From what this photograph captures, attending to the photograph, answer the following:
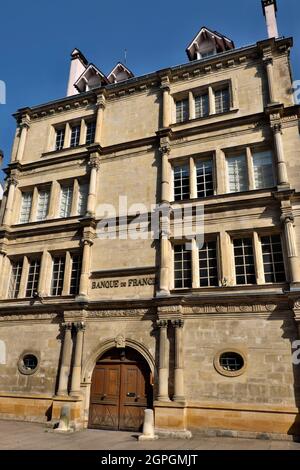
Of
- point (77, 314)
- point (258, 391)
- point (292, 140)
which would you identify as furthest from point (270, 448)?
point (292, 140)

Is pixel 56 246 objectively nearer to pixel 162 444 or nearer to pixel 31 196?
pixel 31 196

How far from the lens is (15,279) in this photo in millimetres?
16766

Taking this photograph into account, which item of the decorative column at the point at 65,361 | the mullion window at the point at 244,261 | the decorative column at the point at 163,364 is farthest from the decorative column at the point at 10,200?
the mullion window at the point at 244,261

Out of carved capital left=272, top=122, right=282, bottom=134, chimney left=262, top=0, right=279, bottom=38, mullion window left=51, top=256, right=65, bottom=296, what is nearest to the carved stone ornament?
mullion window left=51, top=256, right=65, bottom=296

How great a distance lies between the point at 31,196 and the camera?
1847 cm

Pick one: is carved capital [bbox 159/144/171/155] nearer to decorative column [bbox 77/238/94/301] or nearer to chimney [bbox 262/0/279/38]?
decorative column [bbox 77/238/94/301]

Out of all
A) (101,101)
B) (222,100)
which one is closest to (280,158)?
(222,100)

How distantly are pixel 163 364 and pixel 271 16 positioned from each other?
16899mm

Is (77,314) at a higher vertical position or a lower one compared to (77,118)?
lower

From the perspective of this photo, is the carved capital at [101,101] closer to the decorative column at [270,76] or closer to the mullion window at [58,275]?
the decorative column at [270,76]

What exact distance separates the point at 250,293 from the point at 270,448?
450 centimetres
